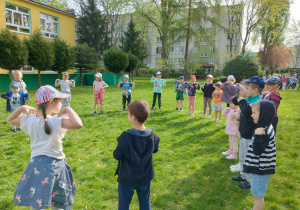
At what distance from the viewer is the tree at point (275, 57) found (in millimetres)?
45028

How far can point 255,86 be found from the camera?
3342 mm

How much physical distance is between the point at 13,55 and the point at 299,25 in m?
51.1

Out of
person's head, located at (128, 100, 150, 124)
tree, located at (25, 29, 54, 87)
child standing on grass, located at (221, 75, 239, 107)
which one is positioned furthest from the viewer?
tree, located at (25, 29, 54, 87)

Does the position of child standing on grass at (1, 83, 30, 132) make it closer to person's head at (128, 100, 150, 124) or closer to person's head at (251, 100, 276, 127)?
person's head at (128, 100, 150, 124)

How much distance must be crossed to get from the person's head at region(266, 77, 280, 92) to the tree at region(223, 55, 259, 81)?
61.0 ft

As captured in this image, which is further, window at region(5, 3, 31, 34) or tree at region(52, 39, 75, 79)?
tree at region(52, 39, 75, 79)

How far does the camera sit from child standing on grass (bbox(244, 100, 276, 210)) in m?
2.74

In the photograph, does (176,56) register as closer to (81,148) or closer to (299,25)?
(299,25)

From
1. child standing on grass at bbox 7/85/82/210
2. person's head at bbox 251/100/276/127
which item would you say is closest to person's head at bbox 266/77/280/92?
person's head at bbox 251/100/276/127

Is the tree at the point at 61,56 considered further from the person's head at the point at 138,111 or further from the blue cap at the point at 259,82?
the blue cap at the point at 259,82

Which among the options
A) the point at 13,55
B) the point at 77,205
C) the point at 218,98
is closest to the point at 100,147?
the point at 77,205

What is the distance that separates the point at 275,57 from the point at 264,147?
166 feet

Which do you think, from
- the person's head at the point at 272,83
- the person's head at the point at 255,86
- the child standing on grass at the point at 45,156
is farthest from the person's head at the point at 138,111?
the person's head at the point at 272,83

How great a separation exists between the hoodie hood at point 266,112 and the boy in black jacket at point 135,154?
1.44 metres
